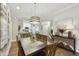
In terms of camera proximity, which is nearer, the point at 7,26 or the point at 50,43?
the point at 7,26

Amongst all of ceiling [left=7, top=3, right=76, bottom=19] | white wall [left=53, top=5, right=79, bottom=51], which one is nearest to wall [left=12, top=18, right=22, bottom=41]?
ceiling [left=7, top=3, right=76, bottom=19]

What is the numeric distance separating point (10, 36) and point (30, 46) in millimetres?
408

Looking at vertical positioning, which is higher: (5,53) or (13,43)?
(13,43)

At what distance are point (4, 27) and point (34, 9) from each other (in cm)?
62

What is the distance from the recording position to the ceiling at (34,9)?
1662 millimetres

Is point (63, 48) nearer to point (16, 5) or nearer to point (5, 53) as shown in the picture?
point (5, 53)

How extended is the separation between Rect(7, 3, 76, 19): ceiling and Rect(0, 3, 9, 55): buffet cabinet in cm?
16

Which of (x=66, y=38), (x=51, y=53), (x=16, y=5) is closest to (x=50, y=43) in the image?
(x=51, y=53)

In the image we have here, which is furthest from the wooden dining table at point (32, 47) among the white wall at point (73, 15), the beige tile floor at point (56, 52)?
the white wall at point (73, 15)

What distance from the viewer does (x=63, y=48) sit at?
1.73 meters

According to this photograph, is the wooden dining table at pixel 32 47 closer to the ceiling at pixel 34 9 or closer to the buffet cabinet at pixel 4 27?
the buffet cabinet at pixel 4 27

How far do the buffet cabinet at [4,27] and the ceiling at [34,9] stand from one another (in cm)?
16

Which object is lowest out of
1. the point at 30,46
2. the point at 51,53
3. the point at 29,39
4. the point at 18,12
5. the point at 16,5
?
the point at 51,53

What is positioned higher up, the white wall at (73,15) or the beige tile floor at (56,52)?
the white wall at (73,15)
